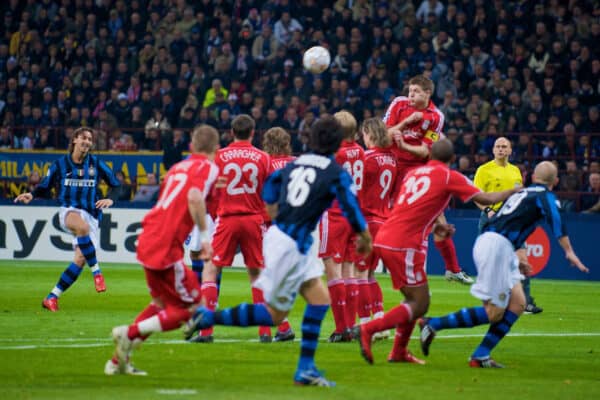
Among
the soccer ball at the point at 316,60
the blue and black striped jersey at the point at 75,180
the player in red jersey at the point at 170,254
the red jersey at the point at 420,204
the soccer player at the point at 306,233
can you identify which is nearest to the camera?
the soccer player at the point at 306,233

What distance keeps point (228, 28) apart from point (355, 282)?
17.4 m

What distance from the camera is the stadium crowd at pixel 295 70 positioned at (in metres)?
23.2

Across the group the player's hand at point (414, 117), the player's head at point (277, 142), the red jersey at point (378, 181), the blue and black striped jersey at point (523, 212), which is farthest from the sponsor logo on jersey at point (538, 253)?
the blue and black striped jersey at point (523, 212)

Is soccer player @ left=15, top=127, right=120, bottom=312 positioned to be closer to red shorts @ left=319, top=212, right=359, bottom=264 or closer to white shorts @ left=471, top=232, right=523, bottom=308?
red shorts @ left=319, top=212, right=359, bottom=264

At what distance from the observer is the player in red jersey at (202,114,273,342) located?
11461 millimetres

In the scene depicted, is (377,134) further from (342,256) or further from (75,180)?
(75,180)

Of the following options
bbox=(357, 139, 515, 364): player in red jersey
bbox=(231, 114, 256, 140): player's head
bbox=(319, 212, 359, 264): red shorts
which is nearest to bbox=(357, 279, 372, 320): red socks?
bbox=(319, 212, 359, 264): red shorts

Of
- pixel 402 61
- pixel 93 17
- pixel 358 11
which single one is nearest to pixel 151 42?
pixel 93 17

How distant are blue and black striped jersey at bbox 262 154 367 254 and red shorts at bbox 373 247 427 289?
147cm

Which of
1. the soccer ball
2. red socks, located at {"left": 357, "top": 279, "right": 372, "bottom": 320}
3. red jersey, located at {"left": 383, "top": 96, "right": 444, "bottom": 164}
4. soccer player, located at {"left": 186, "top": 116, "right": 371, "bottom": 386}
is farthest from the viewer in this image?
the soccer ball

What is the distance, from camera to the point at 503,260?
387 inches

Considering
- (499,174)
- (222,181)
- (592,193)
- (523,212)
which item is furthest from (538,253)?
(222,181)

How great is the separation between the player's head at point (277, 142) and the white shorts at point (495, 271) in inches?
118

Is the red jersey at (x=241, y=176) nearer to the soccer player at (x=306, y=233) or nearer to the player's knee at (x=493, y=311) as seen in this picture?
the soccer player at (x=306, y=233)
